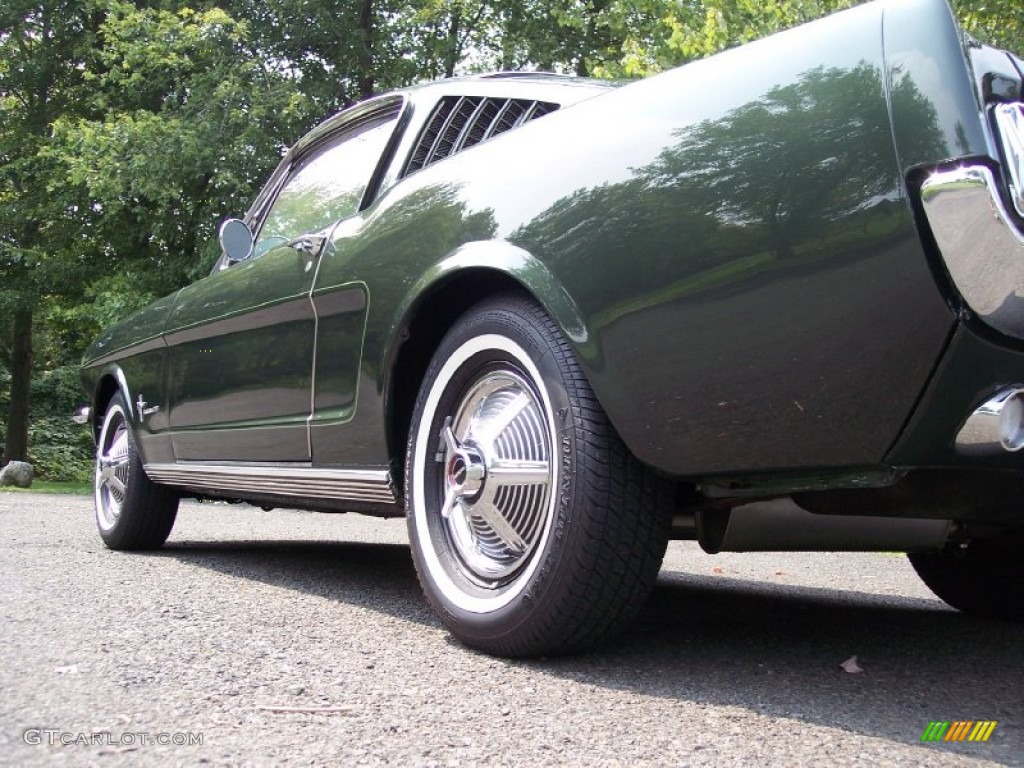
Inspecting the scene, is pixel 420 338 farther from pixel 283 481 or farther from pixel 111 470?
pixel 111 470

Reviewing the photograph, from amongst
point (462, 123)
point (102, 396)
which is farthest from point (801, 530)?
point (102, 396)

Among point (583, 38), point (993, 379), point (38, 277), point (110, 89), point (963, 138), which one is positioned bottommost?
point (993, 379)

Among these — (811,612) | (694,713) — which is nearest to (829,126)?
(694,713)

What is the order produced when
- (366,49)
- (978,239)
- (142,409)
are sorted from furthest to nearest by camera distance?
(366,49), (142,409), (978,239)

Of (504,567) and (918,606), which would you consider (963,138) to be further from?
(918,606)

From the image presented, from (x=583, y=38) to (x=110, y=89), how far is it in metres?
7.37

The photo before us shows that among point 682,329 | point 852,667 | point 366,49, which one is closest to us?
point 682,329

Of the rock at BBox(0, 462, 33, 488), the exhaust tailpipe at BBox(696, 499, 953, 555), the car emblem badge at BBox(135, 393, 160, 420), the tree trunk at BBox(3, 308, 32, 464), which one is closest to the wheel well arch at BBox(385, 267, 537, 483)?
the exhaust tailpipe at BBox(696, 499, 953, 555)

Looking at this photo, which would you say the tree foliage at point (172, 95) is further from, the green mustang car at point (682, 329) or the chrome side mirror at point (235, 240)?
the green mustang car at point (682, 329)

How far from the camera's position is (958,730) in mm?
1754

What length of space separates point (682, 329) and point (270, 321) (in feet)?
5.82

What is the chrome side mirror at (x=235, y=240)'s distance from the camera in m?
3.86

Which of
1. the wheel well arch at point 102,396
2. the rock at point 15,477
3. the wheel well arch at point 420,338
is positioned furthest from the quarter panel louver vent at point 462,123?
the rock at point 15,477

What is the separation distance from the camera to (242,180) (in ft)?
44.4
